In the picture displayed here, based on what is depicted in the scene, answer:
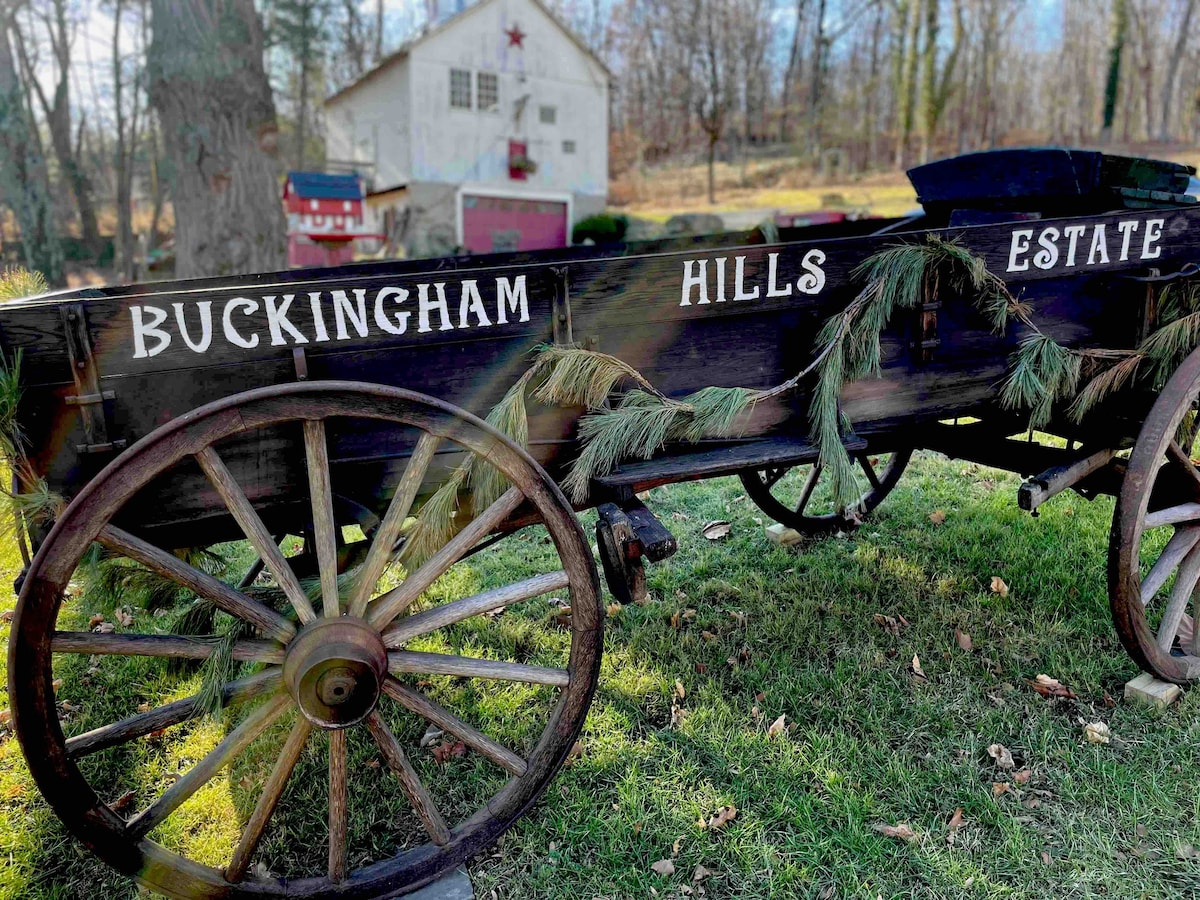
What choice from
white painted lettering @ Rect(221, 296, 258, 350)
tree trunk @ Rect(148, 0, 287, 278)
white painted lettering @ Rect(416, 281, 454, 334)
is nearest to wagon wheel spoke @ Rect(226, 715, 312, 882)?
white painted lettering @ Rect(221, 296, 258, 350)

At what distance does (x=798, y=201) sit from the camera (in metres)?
26.3

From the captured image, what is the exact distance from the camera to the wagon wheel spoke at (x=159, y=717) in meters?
1.89

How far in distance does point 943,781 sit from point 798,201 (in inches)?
1027

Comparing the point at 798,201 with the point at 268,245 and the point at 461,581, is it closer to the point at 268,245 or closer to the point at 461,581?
the point at 268,245

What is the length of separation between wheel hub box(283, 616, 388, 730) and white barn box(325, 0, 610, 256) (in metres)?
19.5

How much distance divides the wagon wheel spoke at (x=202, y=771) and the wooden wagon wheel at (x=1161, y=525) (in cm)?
257

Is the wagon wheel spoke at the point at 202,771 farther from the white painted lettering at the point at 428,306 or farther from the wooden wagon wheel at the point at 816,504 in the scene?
the wooden wagon wheel at the point at 816,504

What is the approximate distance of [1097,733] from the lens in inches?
106

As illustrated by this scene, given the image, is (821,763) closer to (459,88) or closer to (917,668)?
(917,668)

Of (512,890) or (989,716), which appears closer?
(512,890)

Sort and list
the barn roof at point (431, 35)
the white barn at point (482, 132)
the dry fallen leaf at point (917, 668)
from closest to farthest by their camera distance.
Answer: the dry fallen leaf at point (917, 668) → the barn roof at point (431, 35) → the white barn at point (482, 132)

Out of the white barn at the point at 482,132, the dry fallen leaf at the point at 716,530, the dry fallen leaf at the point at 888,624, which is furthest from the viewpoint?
the white barn at the point at 482,132

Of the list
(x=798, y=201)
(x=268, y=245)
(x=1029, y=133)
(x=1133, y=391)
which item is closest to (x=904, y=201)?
(x=798, y=201)

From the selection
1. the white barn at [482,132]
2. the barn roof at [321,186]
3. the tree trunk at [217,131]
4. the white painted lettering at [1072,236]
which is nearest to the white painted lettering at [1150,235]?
the white painted lettering at [1072,236]
